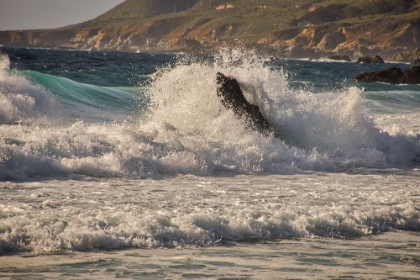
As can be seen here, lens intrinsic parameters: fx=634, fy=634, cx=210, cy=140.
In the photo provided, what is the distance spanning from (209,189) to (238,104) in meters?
4.63

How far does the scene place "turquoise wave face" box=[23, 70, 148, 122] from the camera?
736 inches

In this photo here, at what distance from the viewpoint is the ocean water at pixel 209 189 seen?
6410 millimetres

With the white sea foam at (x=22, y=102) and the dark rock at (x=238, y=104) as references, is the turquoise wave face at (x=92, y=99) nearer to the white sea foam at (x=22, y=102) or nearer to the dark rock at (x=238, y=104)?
the white sea foam at (x=22, y=102)

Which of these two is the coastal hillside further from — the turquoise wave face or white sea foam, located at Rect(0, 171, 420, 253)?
white sea foam, located at Rect(0, 171, 420, 253)

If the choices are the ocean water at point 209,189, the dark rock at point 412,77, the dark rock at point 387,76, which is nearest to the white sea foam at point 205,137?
the ocean water at point 209,189

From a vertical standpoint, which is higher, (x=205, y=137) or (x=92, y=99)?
(x=92, y=99)

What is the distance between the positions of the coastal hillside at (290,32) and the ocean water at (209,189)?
120152mm

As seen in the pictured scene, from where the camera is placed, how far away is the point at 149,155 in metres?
11.0

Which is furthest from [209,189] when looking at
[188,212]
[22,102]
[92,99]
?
[92,99]

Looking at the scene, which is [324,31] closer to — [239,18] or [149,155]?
[239,18]

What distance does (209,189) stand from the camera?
9.45 metres

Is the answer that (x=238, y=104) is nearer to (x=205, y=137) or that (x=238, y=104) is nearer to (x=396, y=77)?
(x=205, y=137)

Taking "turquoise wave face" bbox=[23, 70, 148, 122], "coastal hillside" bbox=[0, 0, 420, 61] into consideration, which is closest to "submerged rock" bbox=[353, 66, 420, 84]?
"turquoise wave face" bbox=[23, 70, 148, 122]

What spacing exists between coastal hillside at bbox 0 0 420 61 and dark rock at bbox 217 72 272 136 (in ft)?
396
